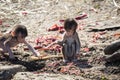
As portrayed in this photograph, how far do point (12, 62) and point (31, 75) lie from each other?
132 cm

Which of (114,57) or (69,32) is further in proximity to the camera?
(69,32)

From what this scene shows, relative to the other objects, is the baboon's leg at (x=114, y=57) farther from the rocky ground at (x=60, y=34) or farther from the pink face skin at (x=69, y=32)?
the pink face skin at (x=69, y=32)

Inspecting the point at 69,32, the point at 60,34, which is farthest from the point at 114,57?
the point at 60,34

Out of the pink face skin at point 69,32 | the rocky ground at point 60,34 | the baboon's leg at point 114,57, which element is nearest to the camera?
the rocky ground at point 60,34

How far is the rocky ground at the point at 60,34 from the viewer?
9.46 m

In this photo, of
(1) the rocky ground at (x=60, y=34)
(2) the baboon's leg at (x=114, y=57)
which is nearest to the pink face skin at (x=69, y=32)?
(1) the rocky ground at (x=60, y=34)

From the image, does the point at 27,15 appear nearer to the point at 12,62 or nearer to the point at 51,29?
the point at 51,29

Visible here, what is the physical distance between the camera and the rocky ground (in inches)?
372

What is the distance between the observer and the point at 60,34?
1277 centimetres

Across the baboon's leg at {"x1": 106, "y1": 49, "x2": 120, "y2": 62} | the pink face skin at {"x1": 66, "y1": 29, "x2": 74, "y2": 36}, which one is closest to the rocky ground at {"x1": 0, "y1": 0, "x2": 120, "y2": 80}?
the baboon's leg at {"x1": 106, "y1": 49, "x2": 120, "y2": 62}

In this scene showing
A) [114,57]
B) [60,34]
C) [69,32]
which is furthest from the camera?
[60,34]

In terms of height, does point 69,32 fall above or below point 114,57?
above

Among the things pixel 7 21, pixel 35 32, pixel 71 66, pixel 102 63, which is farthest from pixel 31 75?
pixel 7 21

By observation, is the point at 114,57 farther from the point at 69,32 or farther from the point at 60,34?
the point at 60,34
